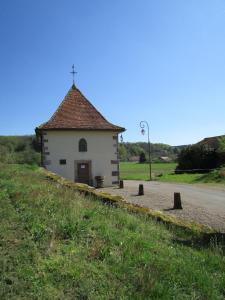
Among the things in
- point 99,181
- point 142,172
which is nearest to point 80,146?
point 99,181

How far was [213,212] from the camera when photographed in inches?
596

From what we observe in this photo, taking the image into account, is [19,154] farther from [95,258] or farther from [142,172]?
[142,172]

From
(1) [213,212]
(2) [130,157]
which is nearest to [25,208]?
(1) [213,212]

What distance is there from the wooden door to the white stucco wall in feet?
1.26

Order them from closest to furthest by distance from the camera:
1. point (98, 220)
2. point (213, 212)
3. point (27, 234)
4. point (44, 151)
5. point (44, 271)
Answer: point (44, 271)
point (27, 234)
point (98, 220)
point (213, 212)
point (44, 151)

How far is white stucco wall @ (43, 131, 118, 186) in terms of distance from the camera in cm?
2827

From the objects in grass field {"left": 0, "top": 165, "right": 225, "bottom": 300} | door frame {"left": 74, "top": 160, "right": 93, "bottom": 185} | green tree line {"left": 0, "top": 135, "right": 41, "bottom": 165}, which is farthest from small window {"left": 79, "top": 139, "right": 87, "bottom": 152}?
grass field {"left": 0, "top": 165, "right": 225, "bottom": 300}

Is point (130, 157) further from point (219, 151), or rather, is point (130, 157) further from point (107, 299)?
point (107, 299)

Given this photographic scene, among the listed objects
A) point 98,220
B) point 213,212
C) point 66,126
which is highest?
point 66,126

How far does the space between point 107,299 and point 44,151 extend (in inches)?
946

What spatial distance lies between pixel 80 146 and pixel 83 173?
1.96 meters

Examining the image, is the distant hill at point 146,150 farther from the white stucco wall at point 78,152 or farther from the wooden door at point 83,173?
the wooden door at point 83,173

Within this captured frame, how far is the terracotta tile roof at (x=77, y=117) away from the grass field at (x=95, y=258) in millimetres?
21225

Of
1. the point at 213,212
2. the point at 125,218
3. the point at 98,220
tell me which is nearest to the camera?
the point at 98,220
